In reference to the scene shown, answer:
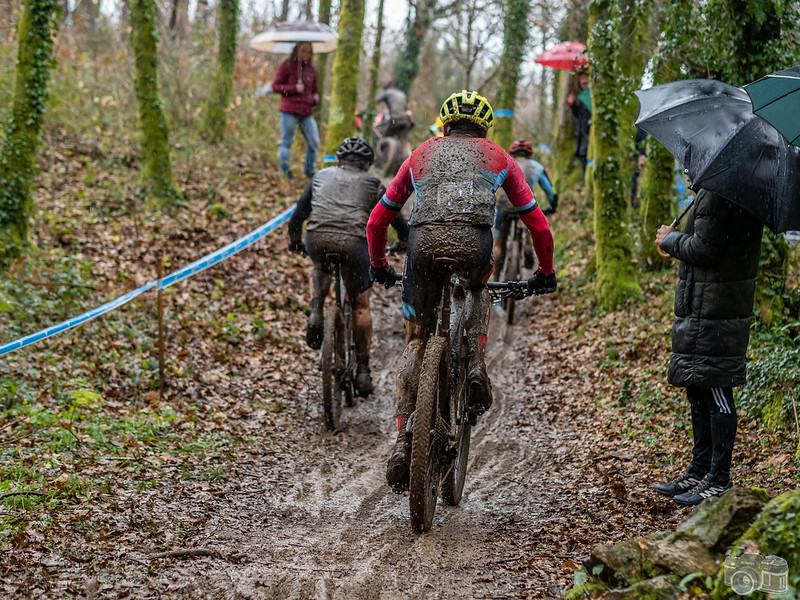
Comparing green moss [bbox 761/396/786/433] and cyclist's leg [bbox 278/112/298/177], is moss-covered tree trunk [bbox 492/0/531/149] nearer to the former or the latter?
cyclist's leg [bbox 278/112/298/177]

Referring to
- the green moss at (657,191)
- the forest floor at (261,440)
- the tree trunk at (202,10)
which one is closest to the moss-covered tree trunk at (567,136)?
the forest floor at (261,440)

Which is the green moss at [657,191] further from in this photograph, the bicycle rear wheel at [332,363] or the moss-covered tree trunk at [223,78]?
the moss-covered tree trunk at [223,78]

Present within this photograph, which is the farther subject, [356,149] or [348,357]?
[348,357]

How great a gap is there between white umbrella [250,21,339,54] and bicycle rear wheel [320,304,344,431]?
8.12 m

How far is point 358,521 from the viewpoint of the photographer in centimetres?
535

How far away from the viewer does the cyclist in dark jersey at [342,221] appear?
7520mm

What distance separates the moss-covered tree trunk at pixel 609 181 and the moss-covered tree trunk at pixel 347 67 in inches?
180

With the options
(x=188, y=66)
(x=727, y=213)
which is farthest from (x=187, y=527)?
(x=188, y=66)

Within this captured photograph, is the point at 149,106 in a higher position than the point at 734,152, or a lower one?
higher

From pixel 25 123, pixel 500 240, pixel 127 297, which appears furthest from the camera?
pixel 500 240

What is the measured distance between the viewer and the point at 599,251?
1098 cm

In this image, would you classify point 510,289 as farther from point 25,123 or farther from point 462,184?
point 25,123

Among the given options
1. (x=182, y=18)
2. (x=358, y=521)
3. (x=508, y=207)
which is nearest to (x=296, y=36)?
(x=508, y=207)

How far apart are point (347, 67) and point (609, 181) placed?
18.2 feet
